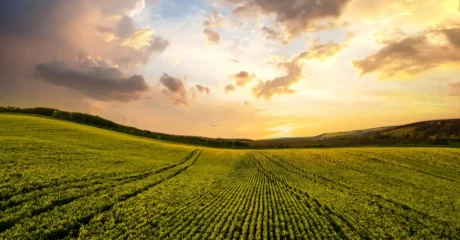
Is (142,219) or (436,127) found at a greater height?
(436,127)

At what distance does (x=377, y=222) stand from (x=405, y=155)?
50927 mm

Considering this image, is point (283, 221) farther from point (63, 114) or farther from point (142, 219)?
point (63, 114)

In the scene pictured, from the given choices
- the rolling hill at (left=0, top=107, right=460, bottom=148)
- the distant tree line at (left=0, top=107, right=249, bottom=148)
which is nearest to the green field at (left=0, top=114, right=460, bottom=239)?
the rolling hill at (left=0, top=107, right=460, bottom=148)

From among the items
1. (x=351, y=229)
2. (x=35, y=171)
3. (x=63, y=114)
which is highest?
(x=63, y=114)

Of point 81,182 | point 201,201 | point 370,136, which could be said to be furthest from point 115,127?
point 201,201

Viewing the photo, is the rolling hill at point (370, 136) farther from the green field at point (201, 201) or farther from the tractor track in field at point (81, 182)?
the tractor track in field at point (81, 182)

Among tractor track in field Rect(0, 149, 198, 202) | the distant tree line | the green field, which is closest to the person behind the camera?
the green field

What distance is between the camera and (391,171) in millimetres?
53156

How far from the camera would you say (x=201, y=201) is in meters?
28.7

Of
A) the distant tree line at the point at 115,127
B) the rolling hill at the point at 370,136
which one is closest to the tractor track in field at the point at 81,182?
the rolling hill at the point at 370,136

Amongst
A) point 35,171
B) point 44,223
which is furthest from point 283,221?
point 35,171

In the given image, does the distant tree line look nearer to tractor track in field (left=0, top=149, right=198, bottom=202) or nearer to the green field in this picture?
the green field

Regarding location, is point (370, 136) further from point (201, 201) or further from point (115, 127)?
point (201, 201)

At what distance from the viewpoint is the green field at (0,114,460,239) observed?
20.1 meters
